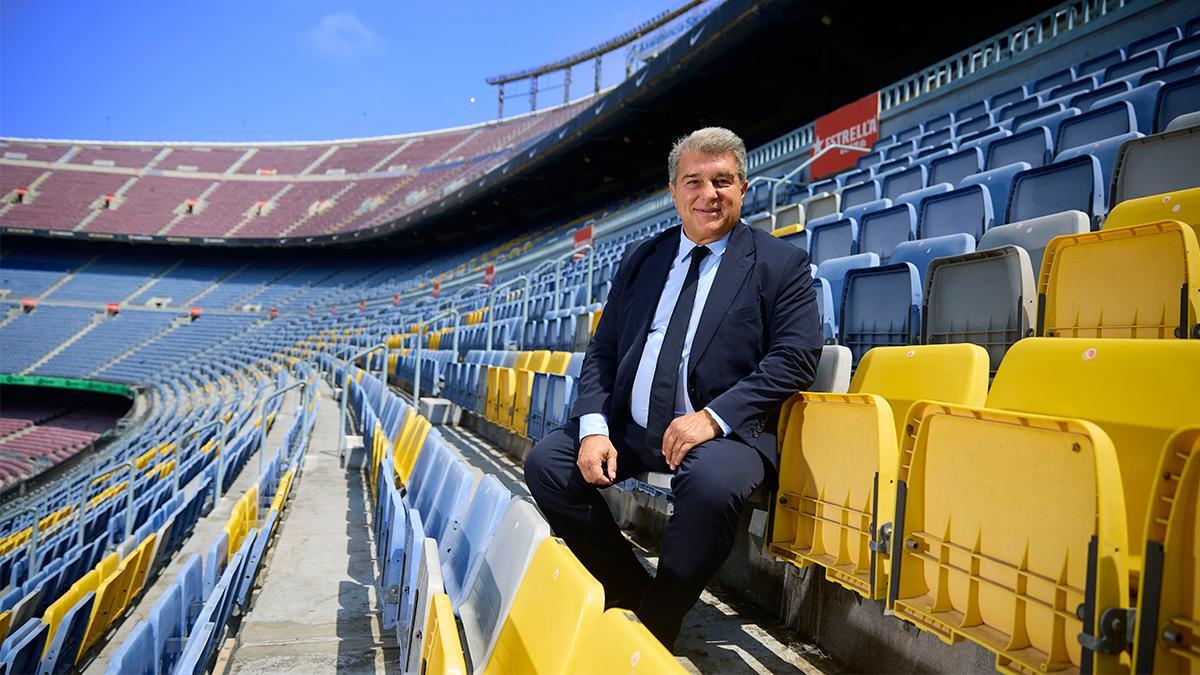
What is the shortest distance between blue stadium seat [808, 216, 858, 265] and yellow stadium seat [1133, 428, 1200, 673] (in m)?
3.04

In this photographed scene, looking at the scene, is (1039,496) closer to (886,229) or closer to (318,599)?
(318,599)

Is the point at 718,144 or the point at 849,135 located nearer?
the point at 718,144

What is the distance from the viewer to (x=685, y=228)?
1.96 m

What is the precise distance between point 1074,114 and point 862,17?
8310mm

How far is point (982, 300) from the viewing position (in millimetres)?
2176

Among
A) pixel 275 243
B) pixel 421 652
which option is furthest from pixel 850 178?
pixel 275 243

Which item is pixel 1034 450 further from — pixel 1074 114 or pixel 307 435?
pixel 307 435

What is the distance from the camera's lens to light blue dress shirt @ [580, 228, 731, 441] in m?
1.82

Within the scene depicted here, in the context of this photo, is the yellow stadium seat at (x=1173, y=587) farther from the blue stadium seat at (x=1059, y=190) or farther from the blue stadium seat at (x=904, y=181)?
the blue stadium seat at (x=904, y=181)

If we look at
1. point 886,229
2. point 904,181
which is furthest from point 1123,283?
point 904,181

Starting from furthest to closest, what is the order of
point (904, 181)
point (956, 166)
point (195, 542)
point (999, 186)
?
point (195, 542), point (904, 181), point (956, 166), point (999, 186)

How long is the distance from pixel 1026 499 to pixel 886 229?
2866 mm

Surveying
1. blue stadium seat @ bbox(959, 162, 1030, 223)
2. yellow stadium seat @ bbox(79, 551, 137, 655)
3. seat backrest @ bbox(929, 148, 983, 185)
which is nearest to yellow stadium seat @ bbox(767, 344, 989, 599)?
blue stadium seat @ bbox(959, 162, 1030, 223)

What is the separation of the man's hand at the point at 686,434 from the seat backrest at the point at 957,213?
2.15 meters
